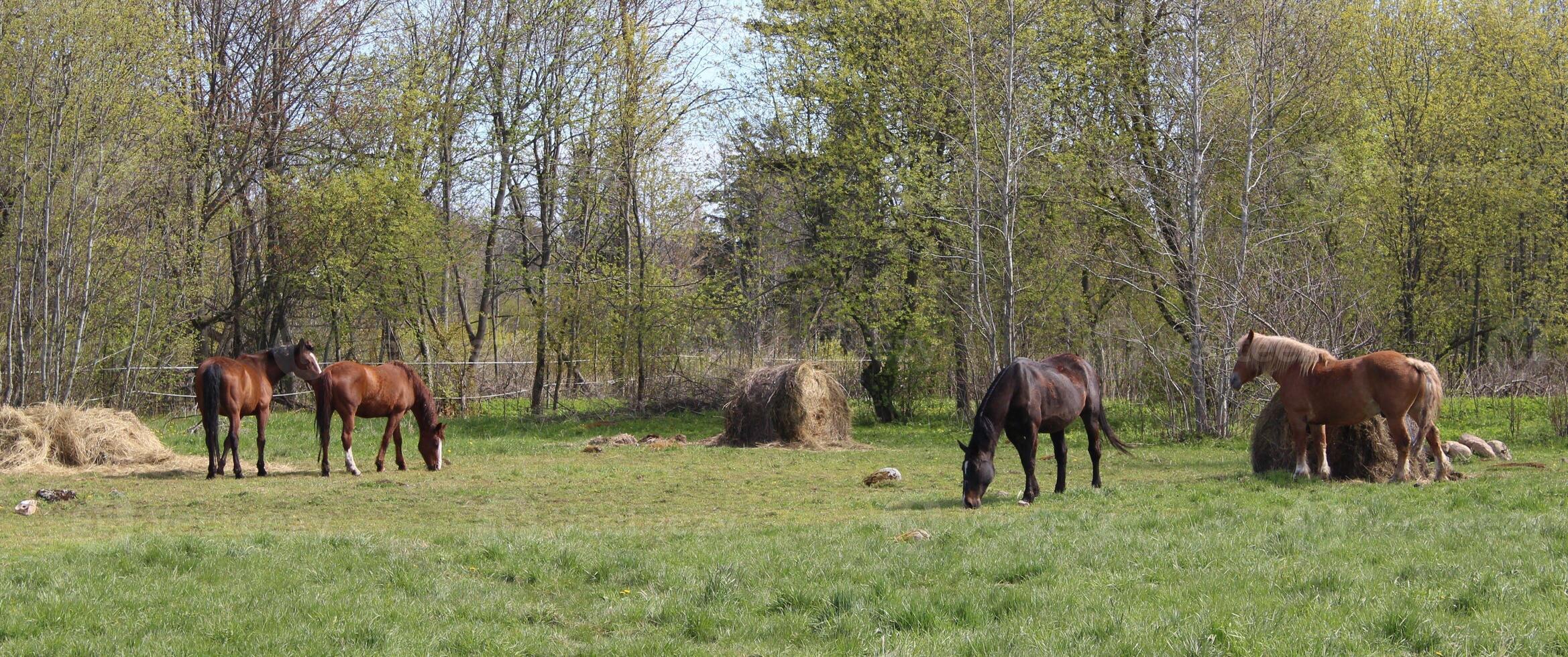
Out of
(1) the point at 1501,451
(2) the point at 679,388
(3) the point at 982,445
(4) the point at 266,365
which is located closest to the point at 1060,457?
(3) the point at 982,445

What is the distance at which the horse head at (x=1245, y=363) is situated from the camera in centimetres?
1328

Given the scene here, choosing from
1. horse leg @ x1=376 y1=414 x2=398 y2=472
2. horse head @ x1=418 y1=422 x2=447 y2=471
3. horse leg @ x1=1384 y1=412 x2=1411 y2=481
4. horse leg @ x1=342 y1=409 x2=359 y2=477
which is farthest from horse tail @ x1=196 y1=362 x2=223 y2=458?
horse leg @ x1=1384 y1=412 x2=1411 y2=481

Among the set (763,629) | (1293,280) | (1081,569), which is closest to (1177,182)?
(1293,280)

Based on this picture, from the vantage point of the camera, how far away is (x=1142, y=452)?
723 inches

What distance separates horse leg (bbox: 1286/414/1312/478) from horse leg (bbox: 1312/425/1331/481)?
0.12 m

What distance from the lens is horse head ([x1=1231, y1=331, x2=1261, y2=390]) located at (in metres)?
13.3

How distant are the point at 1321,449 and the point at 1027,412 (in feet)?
12.2

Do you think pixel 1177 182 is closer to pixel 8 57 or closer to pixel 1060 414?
pixel 1060 414

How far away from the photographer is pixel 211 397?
15188 millimetres

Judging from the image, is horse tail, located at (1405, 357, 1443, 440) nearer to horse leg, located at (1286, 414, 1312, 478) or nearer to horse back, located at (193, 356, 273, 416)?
horse leg, located at (1286, 414, 1312, 478)

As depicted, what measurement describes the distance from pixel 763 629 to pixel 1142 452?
13415mm

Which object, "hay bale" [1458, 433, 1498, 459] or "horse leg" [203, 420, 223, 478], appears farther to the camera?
"hay bale" [1458, 433, 1498, 459]

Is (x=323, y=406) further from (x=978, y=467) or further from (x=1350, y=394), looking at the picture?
(x=1350, y=394)

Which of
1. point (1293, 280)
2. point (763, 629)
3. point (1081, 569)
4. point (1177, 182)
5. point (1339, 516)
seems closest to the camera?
point (763, 629)
